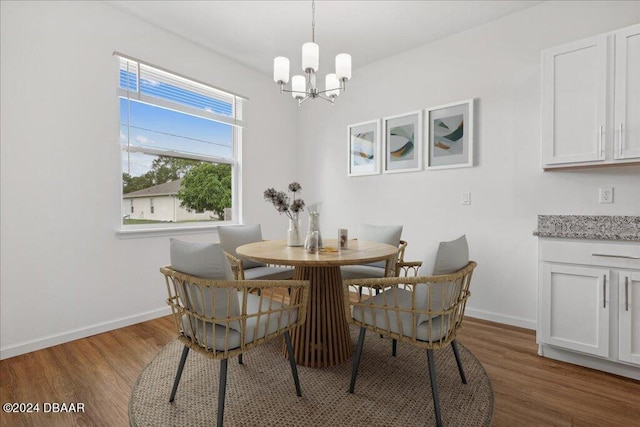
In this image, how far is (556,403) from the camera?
1678 millimetres

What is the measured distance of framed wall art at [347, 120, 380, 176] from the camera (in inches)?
142

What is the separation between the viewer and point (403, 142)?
3387 mm

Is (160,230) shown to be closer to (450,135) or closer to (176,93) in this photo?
(176,93)

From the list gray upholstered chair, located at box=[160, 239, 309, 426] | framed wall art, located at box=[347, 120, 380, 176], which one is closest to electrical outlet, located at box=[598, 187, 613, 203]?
framed wall art, located at box=[347, 120, 380, 176]

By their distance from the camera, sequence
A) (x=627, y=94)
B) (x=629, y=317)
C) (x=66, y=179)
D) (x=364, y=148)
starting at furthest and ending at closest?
(x=364, y=148)
(x=66, y=179)
(x=627, y=94)
(x=629, y=317)

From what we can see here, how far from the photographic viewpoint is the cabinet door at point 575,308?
6.48 feet

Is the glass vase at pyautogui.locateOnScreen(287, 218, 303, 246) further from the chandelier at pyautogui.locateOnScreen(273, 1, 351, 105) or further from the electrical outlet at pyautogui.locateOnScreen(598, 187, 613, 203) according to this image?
the electrical outlet at pyautogui.locateOnScreen(598, 187, 613, 203)

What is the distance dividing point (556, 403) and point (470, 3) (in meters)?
2.88

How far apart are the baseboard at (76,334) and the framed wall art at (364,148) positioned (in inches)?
100

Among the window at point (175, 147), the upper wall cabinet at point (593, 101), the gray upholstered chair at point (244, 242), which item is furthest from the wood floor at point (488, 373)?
the upper wall cabinet at point (593, 101)

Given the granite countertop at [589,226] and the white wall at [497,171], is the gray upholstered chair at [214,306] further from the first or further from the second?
the white wall at [497,171]

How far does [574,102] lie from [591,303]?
1348mm

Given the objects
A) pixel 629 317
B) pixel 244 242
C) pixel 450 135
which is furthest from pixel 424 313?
pixel 450 135

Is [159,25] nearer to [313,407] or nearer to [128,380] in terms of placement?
[128,380]
